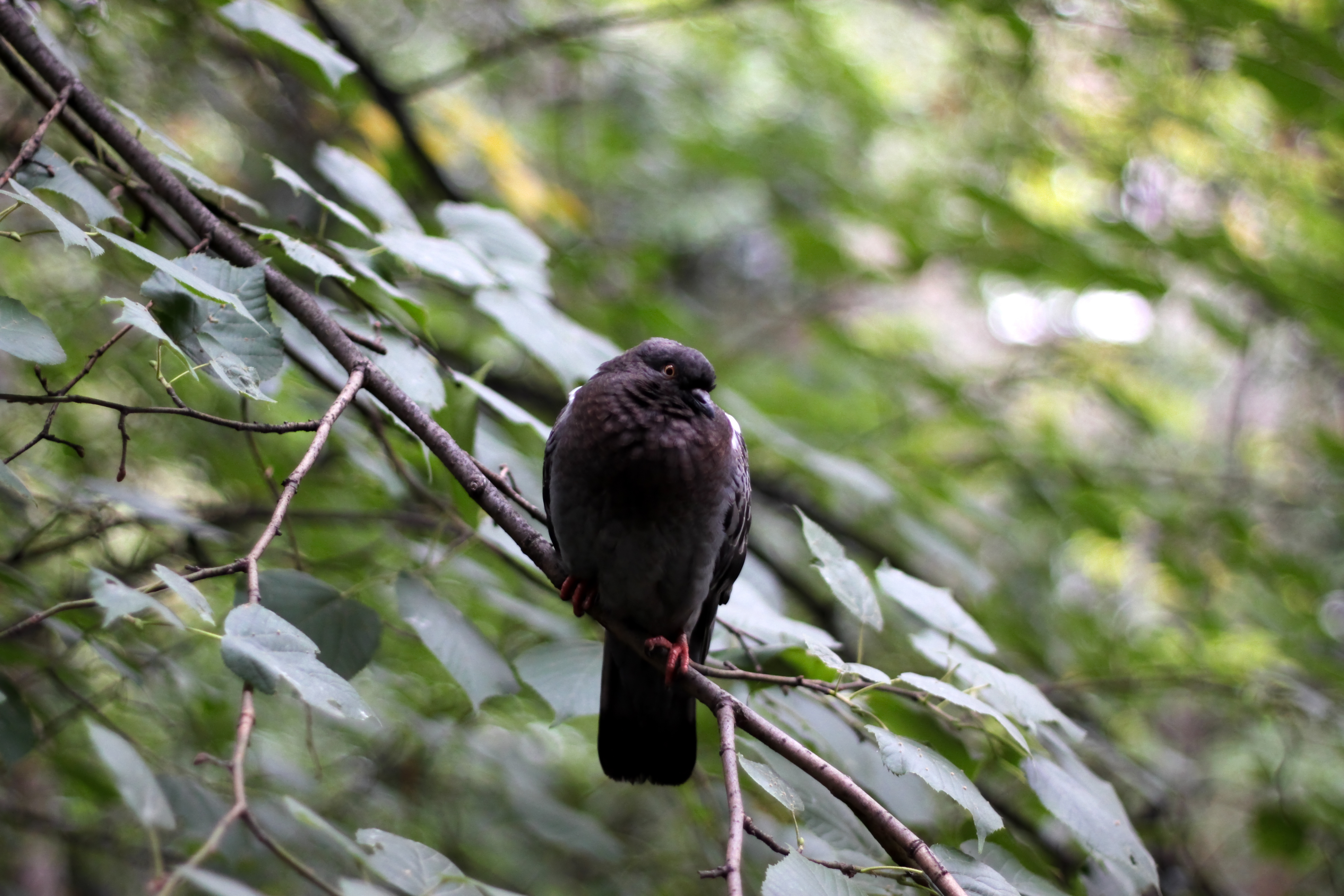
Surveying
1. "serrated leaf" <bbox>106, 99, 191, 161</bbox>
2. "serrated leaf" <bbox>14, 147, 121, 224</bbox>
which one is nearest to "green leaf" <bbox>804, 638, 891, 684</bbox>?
"serrated leaf" <bbox>14, 147, 121, 224</bbox>

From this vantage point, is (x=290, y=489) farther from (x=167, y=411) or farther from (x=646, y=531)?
(x=646, y=531)

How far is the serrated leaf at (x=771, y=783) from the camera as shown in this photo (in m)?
1.57

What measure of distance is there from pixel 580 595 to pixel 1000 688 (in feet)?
3.25

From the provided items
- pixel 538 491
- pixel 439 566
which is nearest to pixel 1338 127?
pixel 538 491

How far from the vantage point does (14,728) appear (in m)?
1.96

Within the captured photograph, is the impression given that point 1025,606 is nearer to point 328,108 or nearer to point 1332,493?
point 1332,493

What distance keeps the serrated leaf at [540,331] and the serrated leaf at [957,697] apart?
1194mm

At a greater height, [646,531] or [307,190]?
[307,190]

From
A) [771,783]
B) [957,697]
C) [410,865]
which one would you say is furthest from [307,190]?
[957,697]

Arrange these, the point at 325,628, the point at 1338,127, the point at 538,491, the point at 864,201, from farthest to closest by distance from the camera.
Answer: the point at 864,201
the point at 1338,127
the point at 538,491
the point at 325,628

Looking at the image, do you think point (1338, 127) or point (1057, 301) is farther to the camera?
point (1057, 301)

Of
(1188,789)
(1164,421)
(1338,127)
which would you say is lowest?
(1188,789)

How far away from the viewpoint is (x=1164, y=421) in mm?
6469

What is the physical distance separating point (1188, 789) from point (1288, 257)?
3.02m
